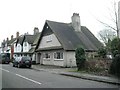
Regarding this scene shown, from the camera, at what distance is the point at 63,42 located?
1369 inches

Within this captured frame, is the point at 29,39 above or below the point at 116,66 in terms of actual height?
above

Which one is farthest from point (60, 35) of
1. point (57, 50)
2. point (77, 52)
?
point (77, 52)

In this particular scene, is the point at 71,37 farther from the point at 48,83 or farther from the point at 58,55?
the point at 48,83

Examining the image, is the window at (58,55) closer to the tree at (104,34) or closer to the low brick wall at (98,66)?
the low brick wall at (98,66)

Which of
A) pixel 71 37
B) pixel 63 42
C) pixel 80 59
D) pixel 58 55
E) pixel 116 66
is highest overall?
pixel 71 37

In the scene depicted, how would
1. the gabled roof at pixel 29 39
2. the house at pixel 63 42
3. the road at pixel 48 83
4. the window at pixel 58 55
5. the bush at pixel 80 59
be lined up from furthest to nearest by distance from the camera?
the gabled roof at pixel 29 39 < the window at pixel 58 55 < the house at pixel 63 42 < the bush at pixel 80 59 < the road at pixel 48 83

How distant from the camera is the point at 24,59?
116ft

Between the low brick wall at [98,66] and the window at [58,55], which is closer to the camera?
the low brick wall at [98,66]

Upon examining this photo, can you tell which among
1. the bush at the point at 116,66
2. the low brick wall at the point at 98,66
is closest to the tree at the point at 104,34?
the low brick wall at the point at 98,66

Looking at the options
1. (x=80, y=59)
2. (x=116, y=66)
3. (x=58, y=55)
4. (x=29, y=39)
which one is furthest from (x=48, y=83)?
(x=29, y=39)

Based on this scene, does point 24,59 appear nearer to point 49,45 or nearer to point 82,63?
point 49,45

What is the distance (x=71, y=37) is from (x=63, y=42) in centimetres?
343

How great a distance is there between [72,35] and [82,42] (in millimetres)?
2193

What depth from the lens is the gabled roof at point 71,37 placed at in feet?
116
